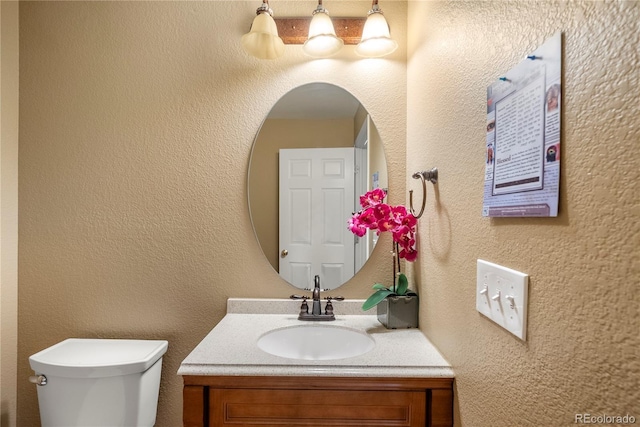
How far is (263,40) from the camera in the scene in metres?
1.37

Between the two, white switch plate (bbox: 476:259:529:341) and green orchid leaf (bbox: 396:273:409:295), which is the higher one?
white switch plate (bbox: 476:259:529:341)

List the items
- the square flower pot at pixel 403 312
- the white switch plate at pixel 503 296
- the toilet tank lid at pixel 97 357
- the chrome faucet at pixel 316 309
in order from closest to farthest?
the white switch plate at pixel 503 296 < the toilet tank lid at pixel 97 357 < the square flower pot at pixel 403 312 < the chrome faucet at pixel 316 309

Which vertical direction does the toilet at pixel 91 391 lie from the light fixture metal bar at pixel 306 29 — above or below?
below

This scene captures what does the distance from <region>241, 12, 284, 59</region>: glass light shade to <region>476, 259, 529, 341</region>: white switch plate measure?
116cm

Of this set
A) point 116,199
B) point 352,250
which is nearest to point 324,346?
point 352,250

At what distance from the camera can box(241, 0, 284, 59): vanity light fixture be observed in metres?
1.34

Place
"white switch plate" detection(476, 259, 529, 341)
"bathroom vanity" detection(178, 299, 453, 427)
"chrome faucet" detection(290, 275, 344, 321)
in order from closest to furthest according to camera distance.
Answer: "white switch plate" detection(476, 259, 529, 341) < "bathroom vanity" detection(178, 299, 453, 427) < "chrome faucet" detection(290, 275, 344, 321)

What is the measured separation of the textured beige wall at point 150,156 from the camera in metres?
1.48

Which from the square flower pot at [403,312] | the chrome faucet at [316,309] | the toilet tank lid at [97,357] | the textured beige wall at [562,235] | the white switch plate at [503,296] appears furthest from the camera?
the chrome faucet at [316,309]

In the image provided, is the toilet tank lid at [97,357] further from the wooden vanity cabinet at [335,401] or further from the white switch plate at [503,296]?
the white switch plate at [503,296]

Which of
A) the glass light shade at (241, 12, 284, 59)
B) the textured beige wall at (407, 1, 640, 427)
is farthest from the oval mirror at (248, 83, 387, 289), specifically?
the textured beige wall at (407, 1, 640, 427)

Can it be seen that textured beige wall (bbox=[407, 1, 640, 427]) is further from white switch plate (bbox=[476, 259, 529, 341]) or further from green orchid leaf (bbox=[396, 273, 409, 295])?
green orchid leaf (bbox=[396, 273, 409, 295])

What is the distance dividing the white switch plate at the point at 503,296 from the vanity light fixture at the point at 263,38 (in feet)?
3.83

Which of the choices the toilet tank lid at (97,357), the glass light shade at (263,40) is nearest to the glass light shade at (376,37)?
the glass light shade at (263,40)
